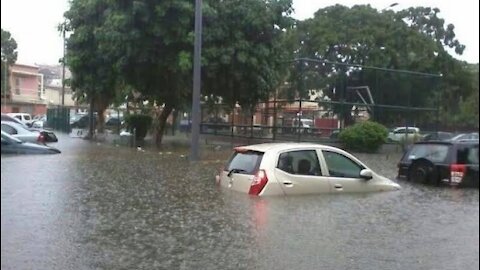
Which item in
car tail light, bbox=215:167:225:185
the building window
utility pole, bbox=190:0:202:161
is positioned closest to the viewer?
the building window

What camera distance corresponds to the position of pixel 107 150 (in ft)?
18.8

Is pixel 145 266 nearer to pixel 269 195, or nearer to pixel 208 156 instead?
pixel 269 195

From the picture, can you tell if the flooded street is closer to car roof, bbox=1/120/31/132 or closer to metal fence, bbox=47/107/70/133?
metal fence, bbox=47/107/70/133

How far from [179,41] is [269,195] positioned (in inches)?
258

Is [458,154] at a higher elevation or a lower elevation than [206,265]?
higher

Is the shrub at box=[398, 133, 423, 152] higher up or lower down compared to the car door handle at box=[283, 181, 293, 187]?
higher up

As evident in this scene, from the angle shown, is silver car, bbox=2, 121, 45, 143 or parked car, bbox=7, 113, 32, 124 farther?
parked car, bbox=7, 113, 32, 124

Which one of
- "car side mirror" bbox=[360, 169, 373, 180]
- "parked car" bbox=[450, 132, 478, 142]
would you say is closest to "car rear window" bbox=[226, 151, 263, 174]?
"car side mirror" bbox=[360, 169, 373, 180]

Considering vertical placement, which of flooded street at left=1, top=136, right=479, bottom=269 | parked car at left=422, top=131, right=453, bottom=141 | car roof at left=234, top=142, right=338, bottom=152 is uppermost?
parked car at left=422, top=131, right=453, bottom=141

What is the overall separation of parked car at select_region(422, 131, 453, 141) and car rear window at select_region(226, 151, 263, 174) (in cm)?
177

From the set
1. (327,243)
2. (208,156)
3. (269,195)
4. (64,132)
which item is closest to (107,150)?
(208,156)

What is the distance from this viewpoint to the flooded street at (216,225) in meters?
3.32

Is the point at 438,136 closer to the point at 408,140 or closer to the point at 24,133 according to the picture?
the point at 408,140

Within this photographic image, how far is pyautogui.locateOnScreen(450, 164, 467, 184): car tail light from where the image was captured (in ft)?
8.73
